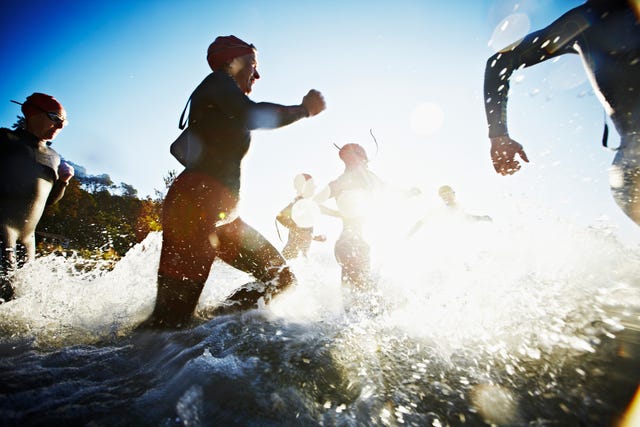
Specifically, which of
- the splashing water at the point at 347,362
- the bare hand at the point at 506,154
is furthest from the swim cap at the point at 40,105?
the bare hand at the point at 506,154

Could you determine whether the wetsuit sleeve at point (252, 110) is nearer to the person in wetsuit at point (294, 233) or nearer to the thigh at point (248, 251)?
the thigh at point (248, 251)

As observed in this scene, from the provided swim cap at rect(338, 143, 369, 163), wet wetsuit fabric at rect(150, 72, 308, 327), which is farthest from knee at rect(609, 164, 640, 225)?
swim cap at rect(338, 143, 369, 163)

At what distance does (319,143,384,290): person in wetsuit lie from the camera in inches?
161

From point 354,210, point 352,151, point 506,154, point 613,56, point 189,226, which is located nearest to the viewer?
point 613,56

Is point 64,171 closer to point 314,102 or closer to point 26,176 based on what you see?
point 26,176

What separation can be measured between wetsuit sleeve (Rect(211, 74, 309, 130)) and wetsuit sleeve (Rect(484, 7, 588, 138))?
1.61 metres

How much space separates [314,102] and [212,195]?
111cm

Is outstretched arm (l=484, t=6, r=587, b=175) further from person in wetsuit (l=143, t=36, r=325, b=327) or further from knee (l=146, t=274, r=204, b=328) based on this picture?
knee (l=146, t=274, r=204, b=328)

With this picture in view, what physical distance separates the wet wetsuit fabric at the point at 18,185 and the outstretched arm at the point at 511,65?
4370mm

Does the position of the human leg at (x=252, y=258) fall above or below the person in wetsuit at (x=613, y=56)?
below

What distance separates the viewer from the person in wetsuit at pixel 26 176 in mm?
2502

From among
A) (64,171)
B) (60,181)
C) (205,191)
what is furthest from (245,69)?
(60,181)

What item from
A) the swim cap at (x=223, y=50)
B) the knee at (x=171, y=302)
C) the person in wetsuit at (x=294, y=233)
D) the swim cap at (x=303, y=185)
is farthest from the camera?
the swim cap at (x=303, y=185)

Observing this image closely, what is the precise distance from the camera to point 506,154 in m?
2.16
